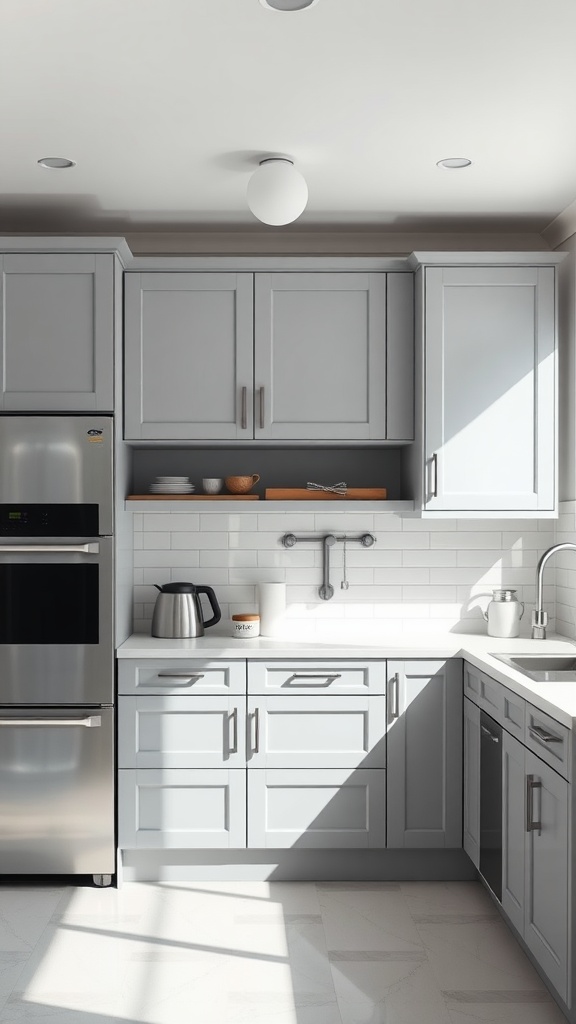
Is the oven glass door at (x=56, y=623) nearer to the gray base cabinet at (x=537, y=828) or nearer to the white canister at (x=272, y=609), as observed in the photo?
the white canister at (x=272, y=609)

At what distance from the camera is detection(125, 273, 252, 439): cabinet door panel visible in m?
3.73

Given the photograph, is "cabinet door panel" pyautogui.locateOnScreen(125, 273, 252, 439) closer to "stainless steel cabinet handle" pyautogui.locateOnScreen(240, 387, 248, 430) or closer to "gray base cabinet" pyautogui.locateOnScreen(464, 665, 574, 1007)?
"stainless steel cabinet handle" pyautogui.locateOnScreen(240, 387, 248, 430)

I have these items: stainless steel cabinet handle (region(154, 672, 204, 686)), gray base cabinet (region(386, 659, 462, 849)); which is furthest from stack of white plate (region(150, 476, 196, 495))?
gray base cabinet (region(386, 659, 462, 849))

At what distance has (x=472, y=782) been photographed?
134 inches

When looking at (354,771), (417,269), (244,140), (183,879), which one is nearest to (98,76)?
(244,140)

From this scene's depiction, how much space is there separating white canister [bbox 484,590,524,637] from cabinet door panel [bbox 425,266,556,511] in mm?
450

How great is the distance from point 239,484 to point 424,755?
1340 mm

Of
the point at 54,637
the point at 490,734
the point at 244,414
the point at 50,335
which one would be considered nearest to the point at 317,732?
the point at 490,734

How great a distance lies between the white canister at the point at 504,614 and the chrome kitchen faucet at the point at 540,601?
0.12m

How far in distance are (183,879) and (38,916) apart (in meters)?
0.60

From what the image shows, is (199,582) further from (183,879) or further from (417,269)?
(417,269)

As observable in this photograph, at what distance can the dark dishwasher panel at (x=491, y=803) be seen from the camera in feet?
9.98

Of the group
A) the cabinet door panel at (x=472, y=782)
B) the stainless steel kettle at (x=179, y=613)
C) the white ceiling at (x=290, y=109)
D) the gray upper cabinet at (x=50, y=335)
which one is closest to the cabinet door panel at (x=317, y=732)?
the cabinet door panel at (x=472, y=782)

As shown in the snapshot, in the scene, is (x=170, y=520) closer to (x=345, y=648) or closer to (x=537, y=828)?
(x=345, y=648)
